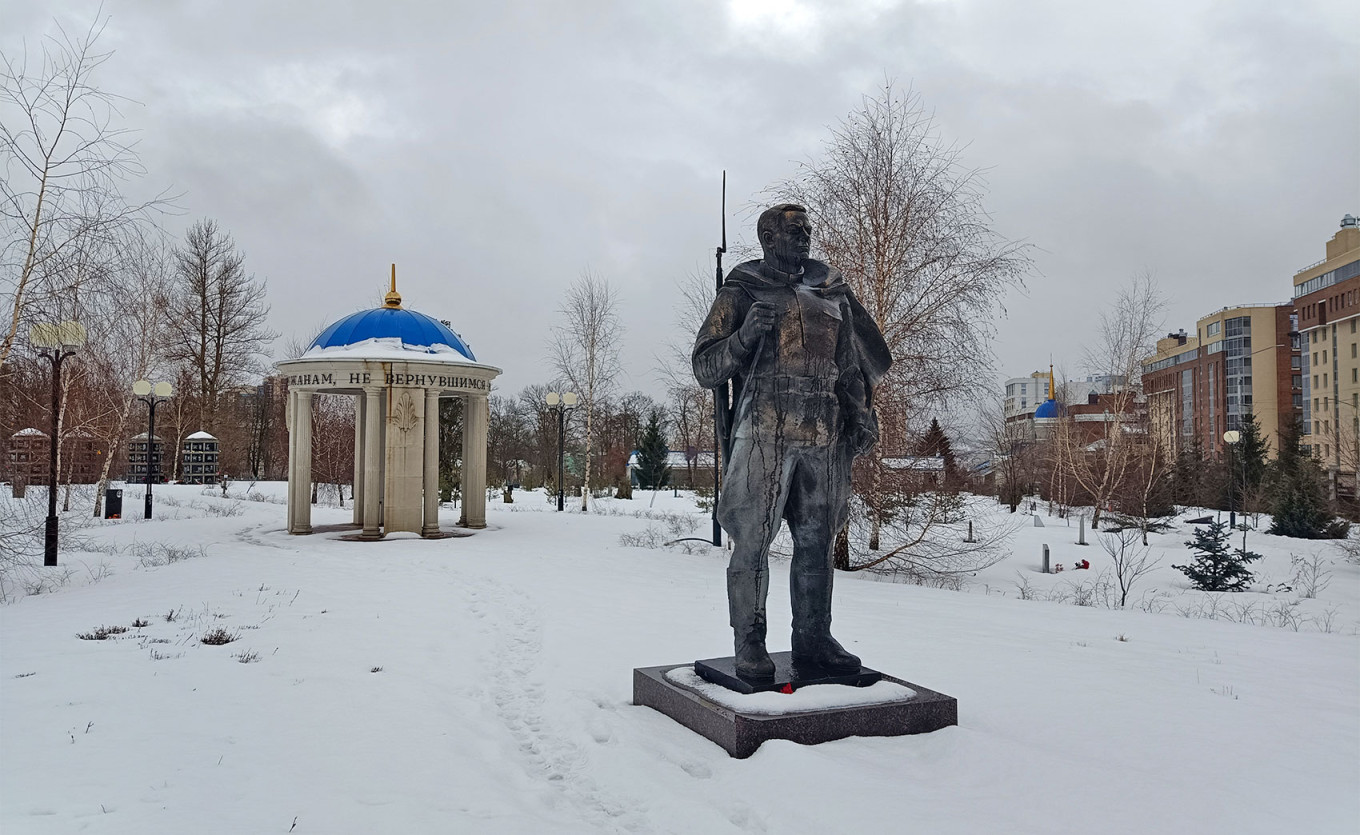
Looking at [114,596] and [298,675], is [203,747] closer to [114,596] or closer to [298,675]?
[298,675]

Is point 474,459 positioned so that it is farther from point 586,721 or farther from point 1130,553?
point 1130,553

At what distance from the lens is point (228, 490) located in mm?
32719

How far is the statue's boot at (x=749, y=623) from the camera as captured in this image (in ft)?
15.9

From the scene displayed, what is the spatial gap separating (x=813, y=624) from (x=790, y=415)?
130 centimetres

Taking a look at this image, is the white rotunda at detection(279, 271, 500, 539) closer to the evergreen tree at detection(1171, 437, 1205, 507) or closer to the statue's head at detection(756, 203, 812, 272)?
the statue's head at detection(756, 203, 812, 272)

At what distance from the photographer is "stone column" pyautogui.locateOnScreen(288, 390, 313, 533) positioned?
17297mm

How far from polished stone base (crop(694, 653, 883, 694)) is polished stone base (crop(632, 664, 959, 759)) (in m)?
0.20

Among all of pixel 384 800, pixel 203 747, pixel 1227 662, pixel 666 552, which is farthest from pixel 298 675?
pixel 666 552

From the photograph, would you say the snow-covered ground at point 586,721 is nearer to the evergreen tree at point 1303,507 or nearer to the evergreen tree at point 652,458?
the evergreen tree at point 1303,507

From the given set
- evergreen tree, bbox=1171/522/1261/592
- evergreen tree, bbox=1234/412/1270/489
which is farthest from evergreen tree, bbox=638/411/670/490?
evergreen tree, bbox=1171/522/1261/592

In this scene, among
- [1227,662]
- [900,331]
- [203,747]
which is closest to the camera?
[203,747]

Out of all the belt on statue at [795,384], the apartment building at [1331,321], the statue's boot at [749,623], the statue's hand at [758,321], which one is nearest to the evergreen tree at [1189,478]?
the apartment building at [1331,321]

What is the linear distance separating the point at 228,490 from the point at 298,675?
30.7 meters

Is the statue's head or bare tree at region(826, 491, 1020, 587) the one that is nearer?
the statue's head
